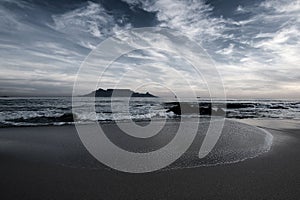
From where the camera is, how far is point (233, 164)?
5129 millimetres

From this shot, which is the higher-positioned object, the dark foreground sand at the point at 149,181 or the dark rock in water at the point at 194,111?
the dark rock in water at the point at 194,111

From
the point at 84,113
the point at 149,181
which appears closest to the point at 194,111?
the point at 84,113

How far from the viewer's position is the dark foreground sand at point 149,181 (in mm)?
3477

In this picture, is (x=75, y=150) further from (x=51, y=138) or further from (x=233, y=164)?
(x=233, y=164)

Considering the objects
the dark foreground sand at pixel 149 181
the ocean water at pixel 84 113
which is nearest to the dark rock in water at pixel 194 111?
the ocean water at pixel 84 113

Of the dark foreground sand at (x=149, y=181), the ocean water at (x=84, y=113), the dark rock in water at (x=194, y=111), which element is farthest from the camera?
the dark rock in water at (x=194, y=111)

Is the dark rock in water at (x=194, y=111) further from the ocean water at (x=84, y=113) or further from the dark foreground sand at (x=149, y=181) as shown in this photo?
the dark foreground sand at (x=149, y=181)

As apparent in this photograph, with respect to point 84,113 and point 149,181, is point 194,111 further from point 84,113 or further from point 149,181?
point 149,181

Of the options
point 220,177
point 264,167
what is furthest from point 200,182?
point 264,167

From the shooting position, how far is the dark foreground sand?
3.48 m

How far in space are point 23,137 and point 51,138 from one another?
3.63 feet

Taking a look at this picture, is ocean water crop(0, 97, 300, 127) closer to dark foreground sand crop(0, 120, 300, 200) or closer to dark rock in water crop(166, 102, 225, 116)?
dark rock in water crop(166, 102, 225, 116)

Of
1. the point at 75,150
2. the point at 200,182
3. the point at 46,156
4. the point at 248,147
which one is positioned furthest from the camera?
the point at 248,147

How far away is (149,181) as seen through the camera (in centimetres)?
406
